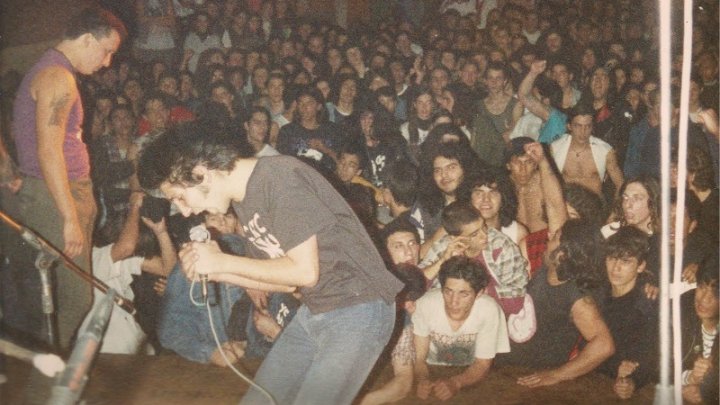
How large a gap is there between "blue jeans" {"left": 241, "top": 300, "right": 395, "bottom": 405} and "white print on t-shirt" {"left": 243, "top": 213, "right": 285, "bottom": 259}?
192 mm

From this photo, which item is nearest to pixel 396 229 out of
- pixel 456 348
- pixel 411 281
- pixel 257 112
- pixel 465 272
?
pixel 411 281

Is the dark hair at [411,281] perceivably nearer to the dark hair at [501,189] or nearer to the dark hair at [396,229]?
the dark hair at [396,229]

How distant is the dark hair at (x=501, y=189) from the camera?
4.02 meters

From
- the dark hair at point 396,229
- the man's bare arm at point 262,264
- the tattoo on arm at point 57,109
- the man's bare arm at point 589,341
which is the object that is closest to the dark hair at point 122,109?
the tattoo on arm at point 57,109

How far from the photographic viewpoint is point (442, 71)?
459 cm

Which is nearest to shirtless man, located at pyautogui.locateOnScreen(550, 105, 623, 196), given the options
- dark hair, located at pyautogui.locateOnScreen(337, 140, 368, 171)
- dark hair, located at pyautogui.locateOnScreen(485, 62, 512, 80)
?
dark hair, located at pyautogui.locateOnScreen(485, 62, 512, 80)

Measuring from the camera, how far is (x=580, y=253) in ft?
12.8

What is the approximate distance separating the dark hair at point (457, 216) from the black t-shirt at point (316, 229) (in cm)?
169

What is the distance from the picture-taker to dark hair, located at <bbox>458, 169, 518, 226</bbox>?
402cm

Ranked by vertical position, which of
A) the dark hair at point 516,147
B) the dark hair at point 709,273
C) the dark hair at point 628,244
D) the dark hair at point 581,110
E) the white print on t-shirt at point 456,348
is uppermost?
the dark hair at point 581,110

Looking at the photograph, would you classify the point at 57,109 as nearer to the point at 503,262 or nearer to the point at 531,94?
the point at 503,262

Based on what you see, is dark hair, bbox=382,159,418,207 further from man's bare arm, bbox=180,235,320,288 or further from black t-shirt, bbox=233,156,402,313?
man's bare arm, bbox=180,235,320,288

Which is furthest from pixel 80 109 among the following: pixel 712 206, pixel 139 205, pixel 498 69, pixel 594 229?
pixel 712 206

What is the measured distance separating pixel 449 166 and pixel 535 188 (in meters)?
0.47
